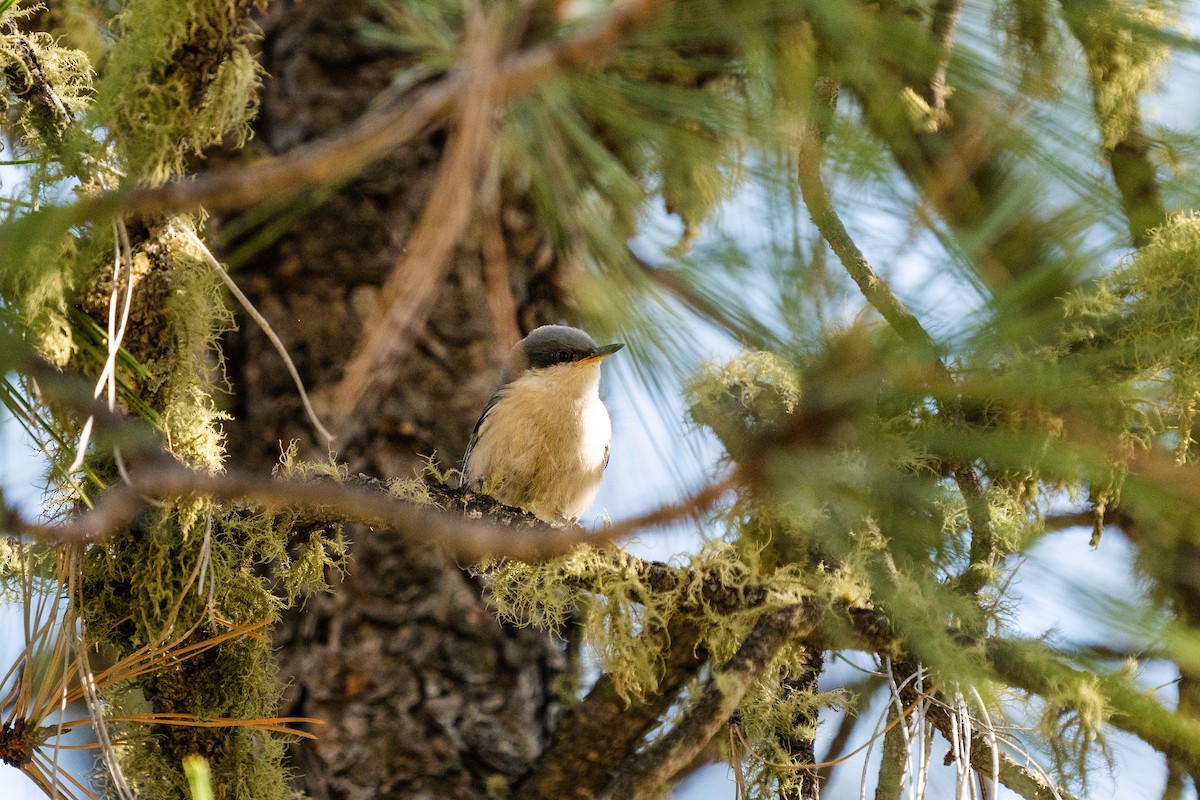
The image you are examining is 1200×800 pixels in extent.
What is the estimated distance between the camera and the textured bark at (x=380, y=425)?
2902mm

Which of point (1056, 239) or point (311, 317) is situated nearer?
point (1056, 239)

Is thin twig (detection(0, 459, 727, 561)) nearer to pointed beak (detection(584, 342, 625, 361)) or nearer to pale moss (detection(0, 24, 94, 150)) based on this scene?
pale moss (detection(0, 24, 94, 150))

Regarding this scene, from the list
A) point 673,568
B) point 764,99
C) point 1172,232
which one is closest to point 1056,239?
point 1172,232

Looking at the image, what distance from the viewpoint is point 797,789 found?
229 cm

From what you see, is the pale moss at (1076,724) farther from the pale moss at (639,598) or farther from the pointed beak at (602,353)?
the pointed beak at (602,353)

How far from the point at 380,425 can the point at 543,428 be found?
Answer: 557 millimetres

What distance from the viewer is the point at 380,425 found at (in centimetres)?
322

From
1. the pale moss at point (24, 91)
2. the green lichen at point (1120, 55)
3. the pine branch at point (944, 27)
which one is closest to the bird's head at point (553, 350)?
the pale moss at point (24, 91)

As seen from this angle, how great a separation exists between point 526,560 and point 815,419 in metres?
0.88

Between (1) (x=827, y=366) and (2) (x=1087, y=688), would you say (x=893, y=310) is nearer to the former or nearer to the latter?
(1) (x=827, y=366)

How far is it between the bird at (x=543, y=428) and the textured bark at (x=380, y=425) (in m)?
0.09

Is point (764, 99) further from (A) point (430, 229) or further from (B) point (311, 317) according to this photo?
(B) point (311, 317)

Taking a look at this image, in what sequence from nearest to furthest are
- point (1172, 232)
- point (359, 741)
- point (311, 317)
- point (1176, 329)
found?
point (1176, 329)
point (1172, 232)
point (359, 741)
point (311, 317)

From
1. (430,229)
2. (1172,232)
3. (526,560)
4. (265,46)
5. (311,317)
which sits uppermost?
(265,46)
